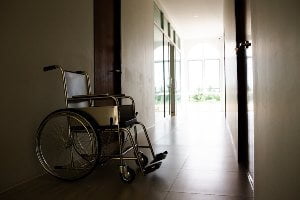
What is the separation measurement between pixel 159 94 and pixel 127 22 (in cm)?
272

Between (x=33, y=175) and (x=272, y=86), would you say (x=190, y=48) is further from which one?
(x=272, y=86)

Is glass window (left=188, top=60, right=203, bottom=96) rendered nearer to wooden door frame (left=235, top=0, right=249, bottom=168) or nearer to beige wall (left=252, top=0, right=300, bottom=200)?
wooden door frame (left=235, top=0, right=249, bottom=168)

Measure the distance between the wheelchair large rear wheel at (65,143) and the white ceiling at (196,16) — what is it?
17.2ft

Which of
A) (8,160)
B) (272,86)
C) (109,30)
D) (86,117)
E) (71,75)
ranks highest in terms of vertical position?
(109,30)

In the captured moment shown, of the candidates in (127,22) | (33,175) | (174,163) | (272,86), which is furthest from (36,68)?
(127,22)

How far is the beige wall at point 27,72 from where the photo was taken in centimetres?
185

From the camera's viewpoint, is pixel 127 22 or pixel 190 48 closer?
pixel 127 22

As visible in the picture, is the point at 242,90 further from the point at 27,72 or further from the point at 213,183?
the point at 27,72

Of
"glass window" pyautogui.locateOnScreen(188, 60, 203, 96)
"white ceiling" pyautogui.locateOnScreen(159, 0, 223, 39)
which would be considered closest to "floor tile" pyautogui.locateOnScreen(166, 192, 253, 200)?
"white ceiling" pyautogui.locateOnScreen(159, 0, 223, 39)

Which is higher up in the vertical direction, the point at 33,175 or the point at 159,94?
the point at 159,94

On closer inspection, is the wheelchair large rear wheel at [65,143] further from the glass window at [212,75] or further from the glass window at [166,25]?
the glass window at [212,75]

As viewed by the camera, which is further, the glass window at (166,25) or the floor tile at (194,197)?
the glass window at (166,25)

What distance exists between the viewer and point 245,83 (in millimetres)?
2340

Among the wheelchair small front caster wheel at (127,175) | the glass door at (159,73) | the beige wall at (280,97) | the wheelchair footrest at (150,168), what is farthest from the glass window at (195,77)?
the beige wall at (280,97)
